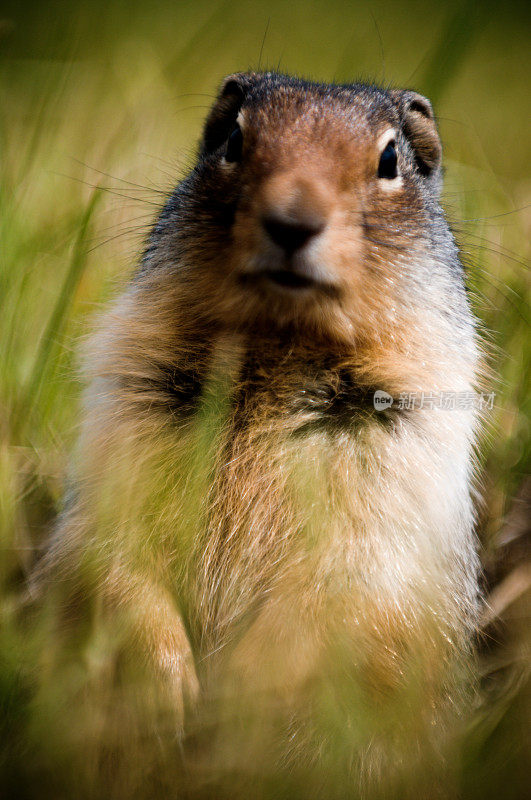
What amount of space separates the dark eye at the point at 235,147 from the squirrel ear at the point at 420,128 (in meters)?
0.81

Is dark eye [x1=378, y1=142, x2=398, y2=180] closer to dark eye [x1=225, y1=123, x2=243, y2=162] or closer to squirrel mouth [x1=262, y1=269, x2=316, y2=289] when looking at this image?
dark eye [x1=225, y1=123, x2=243, y2=162]

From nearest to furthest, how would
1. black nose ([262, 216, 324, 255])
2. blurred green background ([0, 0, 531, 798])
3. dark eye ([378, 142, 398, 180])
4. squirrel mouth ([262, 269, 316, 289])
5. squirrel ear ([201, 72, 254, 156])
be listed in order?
black nose ([262, 216, 324, 255]), squirrel mouth ([262, 269, 316, 289]), blurred green background ([0, 0, 531, 798]), dark eye ([378, 142, 398, 180]), squirrel ear ([201, 72, 254, 156])

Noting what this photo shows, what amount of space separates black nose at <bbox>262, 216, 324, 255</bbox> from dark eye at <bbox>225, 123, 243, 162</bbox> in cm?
60

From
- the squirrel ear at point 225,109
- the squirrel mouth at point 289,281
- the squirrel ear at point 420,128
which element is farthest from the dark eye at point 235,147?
the squirrel ear at point 420,128

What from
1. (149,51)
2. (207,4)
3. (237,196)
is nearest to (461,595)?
(237,196)

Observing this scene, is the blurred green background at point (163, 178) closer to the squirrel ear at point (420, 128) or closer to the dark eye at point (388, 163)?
the squirrel ear at point (420, 128)

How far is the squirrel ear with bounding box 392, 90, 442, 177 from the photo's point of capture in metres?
3.20

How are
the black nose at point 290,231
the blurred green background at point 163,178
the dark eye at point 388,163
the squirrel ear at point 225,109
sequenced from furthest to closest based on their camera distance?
1. the squirrel ear at point 225,109
2. the dark eye at point 388,163
3. the blurred green background at point 163,178
4. the black nose at point 290,231

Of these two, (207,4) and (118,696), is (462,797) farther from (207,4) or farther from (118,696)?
(207,4)

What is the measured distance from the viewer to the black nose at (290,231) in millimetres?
2150

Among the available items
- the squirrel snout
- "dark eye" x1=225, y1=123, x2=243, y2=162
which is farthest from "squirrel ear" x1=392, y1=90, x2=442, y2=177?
the squirrel snout

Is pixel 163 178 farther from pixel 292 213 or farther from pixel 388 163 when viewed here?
pixel 292 213

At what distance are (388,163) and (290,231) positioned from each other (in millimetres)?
757

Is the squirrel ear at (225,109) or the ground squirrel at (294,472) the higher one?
the squirrel ear at (225,109)
